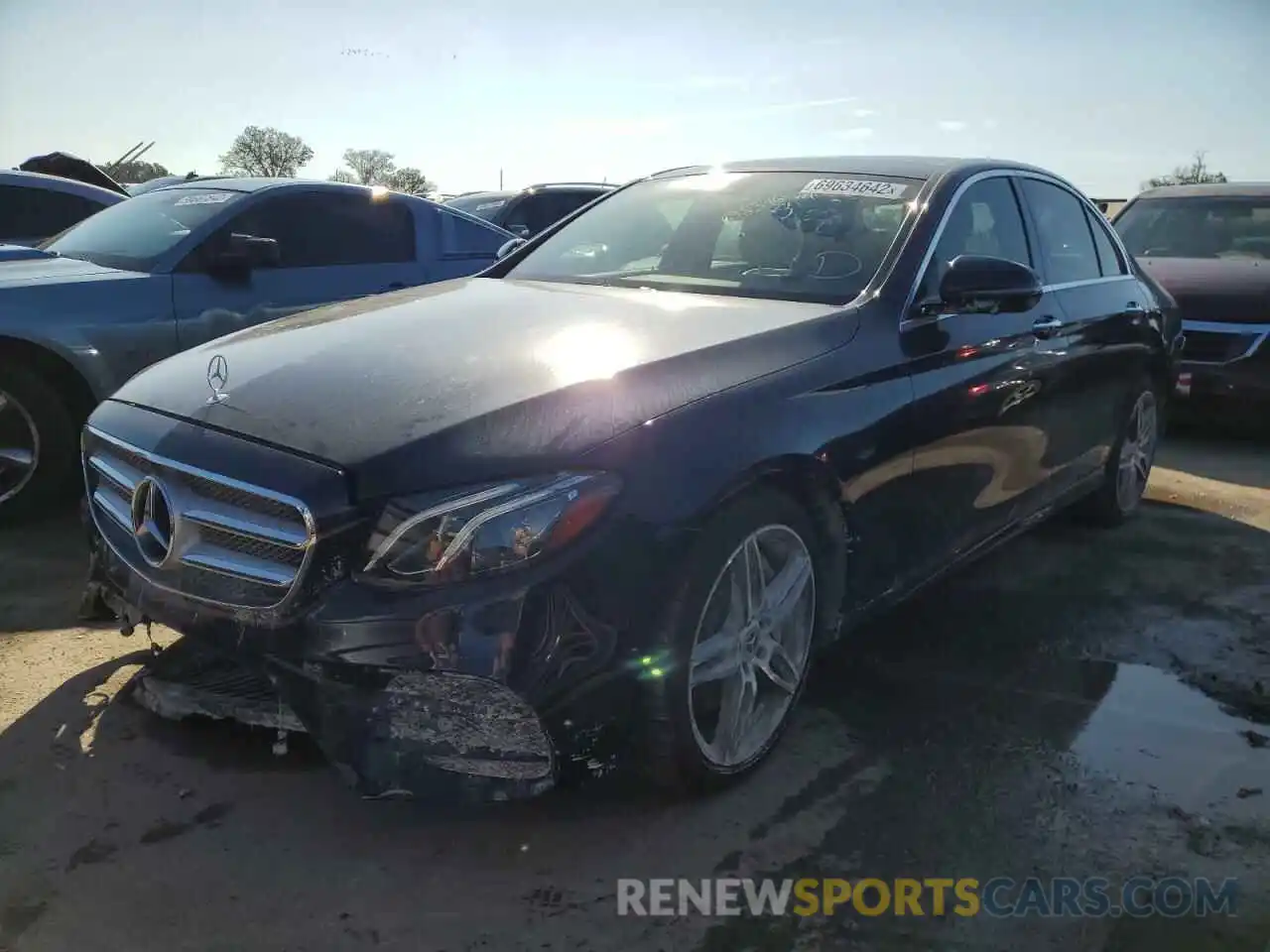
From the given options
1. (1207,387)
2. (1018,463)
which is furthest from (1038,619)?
(1207,387)

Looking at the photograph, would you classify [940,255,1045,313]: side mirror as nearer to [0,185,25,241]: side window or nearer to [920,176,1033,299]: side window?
[920,176,1033,299]: side window

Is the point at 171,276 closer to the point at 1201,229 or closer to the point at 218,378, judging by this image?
the point at 218,378

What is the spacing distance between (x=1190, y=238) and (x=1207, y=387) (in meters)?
1.83

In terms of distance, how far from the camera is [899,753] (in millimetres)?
2979

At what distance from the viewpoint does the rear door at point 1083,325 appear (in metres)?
4.23

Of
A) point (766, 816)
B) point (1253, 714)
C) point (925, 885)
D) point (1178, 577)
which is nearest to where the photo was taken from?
point (925, 885)

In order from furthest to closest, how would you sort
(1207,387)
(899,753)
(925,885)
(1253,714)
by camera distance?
1. (1207,387)
2. (1253,714)
3. (899,753)
4. (925,885)

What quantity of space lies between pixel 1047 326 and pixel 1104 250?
4.09ft

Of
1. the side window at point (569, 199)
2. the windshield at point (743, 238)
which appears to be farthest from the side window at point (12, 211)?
the side window at point (569, 199)

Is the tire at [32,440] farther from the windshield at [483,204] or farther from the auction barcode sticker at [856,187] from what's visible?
the windshield at [483,204]

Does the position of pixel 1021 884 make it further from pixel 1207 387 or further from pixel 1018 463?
pixel 1207 387

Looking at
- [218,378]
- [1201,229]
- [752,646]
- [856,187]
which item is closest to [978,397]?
[856,187]

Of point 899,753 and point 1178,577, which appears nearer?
point 899,753

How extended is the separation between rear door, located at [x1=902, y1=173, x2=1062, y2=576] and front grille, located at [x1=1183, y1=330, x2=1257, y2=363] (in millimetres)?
3891
